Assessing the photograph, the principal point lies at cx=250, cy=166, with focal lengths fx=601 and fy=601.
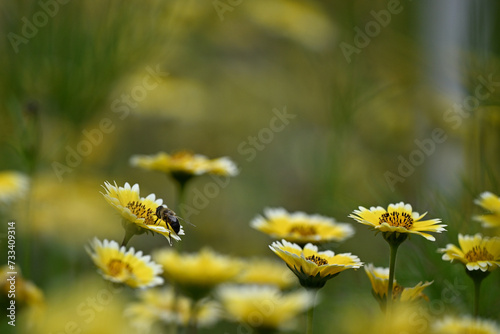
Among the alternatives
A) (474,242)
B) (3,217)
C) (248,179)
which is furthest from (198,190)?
(474,242)

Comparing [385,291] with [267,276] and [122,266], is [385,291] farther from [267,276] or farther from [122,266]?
[267,276]

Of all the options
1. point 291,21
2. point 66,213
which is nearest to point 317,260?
point 66,213

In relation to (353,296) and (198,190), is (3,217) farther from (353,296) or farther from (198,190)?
(198,190)

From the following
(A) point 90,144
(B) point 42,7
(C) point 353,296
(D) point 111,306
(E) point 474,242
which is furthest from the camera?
(A) point 90,144

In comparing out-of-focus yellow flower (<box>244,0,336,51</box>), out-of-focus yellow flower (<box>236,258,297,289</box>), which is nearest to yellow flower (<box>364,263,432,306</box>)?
out-of-focus yellow flower (<box>236,258,297,289</box>)

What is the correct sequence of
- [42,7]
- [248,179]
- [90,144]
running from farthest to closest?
[248,179], [90,144], [42,7]

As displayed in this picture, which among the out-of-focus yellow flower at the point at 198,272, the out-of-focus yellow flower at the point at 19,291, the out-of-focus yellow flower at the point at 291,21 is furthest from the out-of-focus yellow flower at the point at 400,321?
the out-of-focus yellow flower at the point at 291,21

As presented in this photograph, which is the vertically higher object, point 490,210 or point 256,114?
point 256,114

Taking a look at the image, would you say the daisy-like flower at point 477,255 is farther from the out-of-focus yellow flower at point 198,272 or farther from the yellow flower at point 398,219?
the out-of-focus yellow flower at point 198,272
